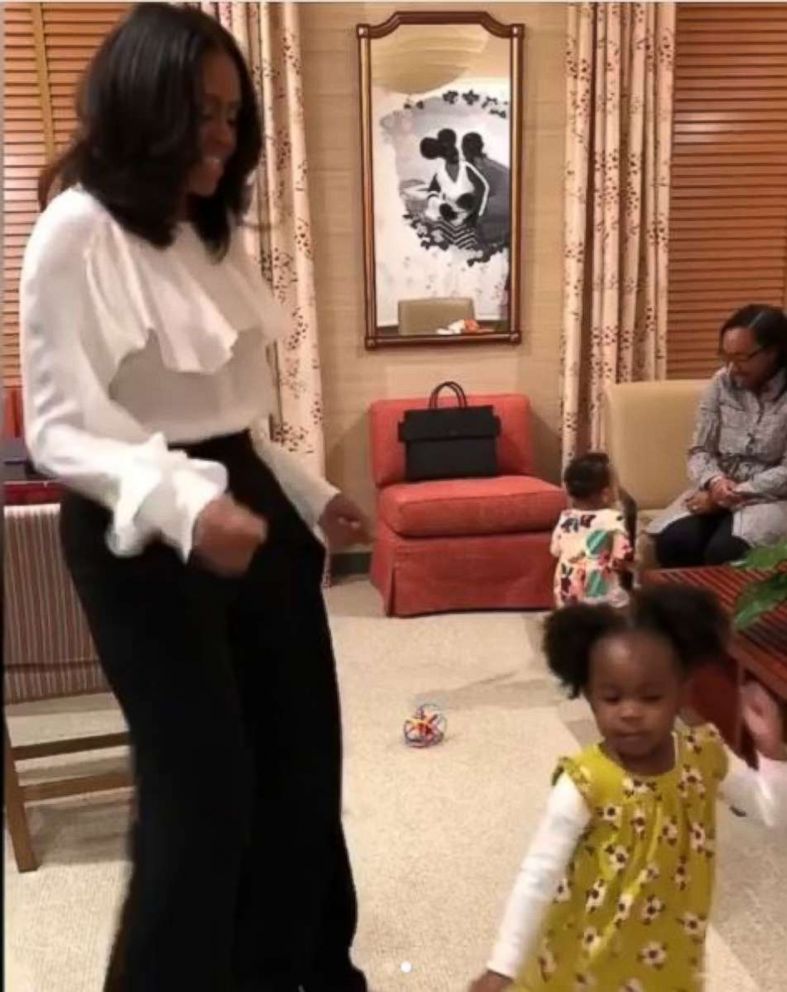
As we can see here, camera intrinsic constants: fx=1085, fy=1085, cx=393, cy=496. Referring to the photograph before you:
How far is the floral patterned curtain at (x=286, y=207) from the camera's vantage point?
3.77 m

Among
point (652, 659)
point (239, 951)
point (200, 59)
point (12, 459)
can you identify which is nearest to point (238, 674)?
point (239, 951)

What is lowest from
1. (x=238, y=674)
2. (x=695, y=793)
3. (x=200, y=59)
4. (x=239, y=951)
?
(x=239, y=951)

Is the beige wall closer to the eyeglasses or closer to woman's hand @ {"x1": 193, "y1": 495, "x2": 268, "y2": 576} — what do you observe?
the eyeglasses

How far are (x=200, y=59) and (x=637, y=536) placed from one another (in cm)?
266

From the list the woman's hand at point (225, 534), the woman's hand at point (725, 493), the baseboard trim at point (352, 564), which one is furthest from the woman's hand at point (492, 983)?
the baseboard trim at point (352, 564)

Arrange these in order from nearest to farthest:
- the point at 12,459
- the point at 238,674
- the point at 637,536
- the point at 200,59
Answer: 1. the point at 200,59
2. the point at 238,674
3. the point at 12,459
4. the point at 637,536

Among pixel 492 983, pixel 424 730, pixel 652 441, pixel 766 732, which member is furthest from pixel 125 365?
pixel 652 441

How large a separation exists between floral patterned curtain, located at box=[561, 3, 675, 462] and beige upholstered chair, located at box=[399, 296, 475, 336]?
397 mm

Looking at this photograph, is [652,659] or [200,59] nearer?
[200,59]

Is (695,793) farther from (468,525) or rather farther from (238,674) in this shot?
(468,525)

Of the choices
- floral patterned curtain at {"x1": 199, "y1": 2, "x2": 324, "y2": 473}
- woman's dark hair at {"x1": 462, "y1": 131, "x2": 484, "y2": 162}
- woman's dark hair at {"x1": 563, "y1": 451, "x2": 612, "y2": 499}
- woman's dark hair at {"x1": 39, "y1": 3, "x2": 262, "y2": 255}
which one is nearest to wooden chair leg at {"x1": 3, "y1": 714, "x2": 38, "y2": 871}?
woman's dark hair at {"x1": 39, "y1": 3, "x2": 262, "y2": 255}

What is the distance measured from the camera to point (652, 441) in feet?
12.1

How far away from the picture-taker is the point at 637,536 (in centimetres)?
351

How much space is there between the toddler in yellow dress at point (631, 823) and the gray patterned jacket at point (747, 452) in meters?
1.95
